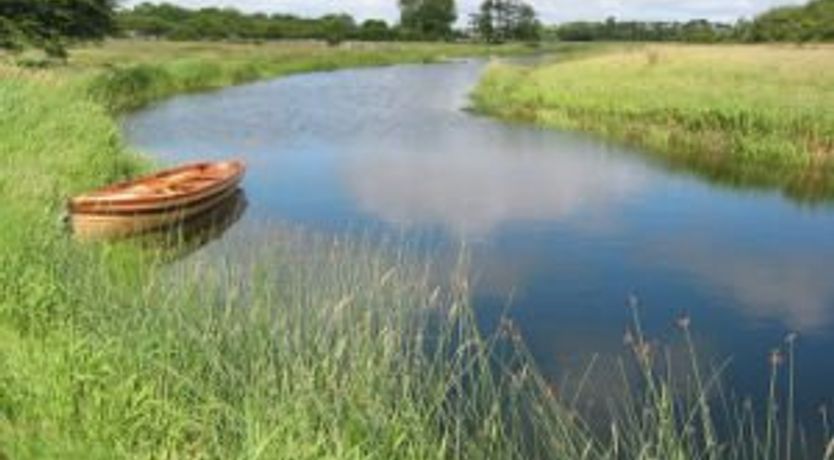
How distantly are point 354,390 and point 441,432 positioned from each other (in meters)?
1.19

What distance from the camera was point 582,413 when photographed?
11516 mm

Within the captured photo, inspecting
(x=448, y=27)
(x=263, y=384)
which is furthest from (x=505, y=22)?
(x=263, y=384)

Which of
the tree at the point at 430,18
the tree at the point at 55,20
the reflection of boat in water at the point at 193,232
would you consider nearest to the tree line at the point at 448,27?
the tree at the point at 430,18

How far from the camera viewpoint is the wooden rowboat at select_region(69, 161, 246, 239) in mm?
18234

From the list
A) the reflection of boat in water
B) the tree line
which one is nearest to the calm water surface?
the reflection of boat in water

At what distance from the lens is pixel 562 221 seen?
78.2ft

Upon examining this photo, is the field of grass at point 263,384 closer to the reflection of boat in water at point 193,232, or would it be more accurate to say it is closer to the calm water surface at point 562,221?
the calm water surface at point 562,221

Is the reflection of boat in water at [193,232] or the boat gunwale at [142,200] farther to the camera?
the reflection of boat in water at [193,232]

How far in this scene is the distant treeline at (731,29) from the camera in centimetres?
10488

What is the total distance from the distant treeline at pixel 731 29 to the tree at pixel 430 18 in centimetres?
2770

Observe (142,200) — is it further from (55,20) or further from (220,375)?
(55,20)

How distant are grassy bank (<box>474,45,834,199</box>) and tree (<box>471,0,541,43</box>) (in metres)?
106

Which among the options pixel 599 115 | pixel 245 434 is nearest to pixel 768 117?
pixel 599 115

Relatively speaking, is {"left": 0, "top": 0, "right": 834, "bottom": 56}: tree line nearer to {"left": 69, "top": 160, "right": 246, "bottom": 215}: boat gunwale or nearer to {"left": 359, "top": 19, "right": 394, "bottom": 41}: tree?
{"left": 359, "top": 19, "right": 394, "bottom": 41}: tree
